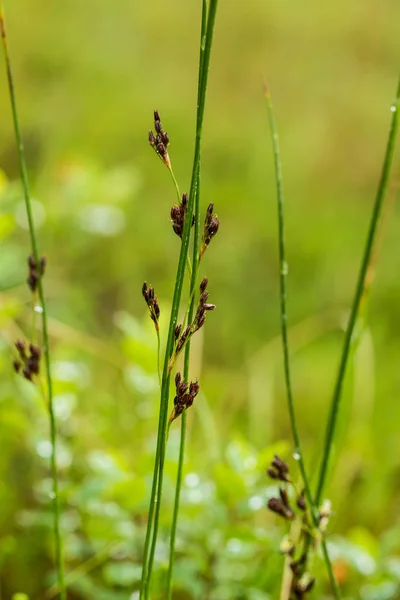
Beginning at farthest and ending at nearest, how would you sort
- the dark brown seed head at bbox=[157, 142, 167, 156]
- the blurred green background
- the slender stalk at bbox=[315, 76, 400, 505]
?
the blurred green background → the slender stalk at bbox=[315, 76, 400, 505] → the dark brown seed head at bbox=[157, 142, 167, 156]

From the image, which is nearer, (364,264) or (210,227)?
(210,227)

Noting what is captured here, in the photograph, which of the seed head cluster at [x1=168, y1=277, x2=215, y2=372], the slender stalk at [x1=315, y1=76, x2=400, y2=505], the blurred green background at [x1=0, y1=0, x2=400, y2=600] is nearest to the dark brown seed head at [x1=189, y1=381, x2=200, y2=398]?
the seed head cluster at [x1=168, y1=277, x2=215, y2=372]

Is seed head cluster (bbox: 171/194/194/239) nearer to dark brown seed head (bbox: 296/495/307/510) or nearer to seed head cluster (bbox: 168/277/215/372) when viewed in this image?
seed head cluster (bbox: 168/277/215/372)

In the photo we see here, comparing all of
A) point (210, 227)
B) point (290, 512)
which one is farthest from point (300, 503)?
point (210, 227)

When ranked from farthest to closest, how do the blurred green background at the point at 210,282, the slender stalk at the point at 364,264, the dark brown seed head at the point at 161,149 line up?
1. the blurred green background at the point at 210,282
2. the slender stalk at the point at 364,264
3. the dark brown seed head at the point at 161,149

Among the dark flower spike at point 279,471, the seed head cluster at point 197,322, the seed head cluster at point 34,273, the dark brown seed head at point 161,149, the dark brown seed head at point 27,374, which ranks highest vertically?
the seed head cluster at point 34,273

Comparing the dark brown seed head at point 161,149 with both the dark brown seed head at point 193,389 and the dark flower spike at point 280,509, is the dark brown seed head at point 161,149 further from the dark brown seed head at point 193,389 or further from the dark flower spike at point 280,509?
the dark flower spike at point 280,509

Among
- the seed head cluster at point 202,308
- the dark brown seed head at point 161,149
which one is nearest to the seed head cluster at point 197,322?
the seed head cluster at point 202,308

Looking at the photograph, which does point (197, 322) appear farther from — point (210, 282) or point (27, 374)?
point (210, 282)
